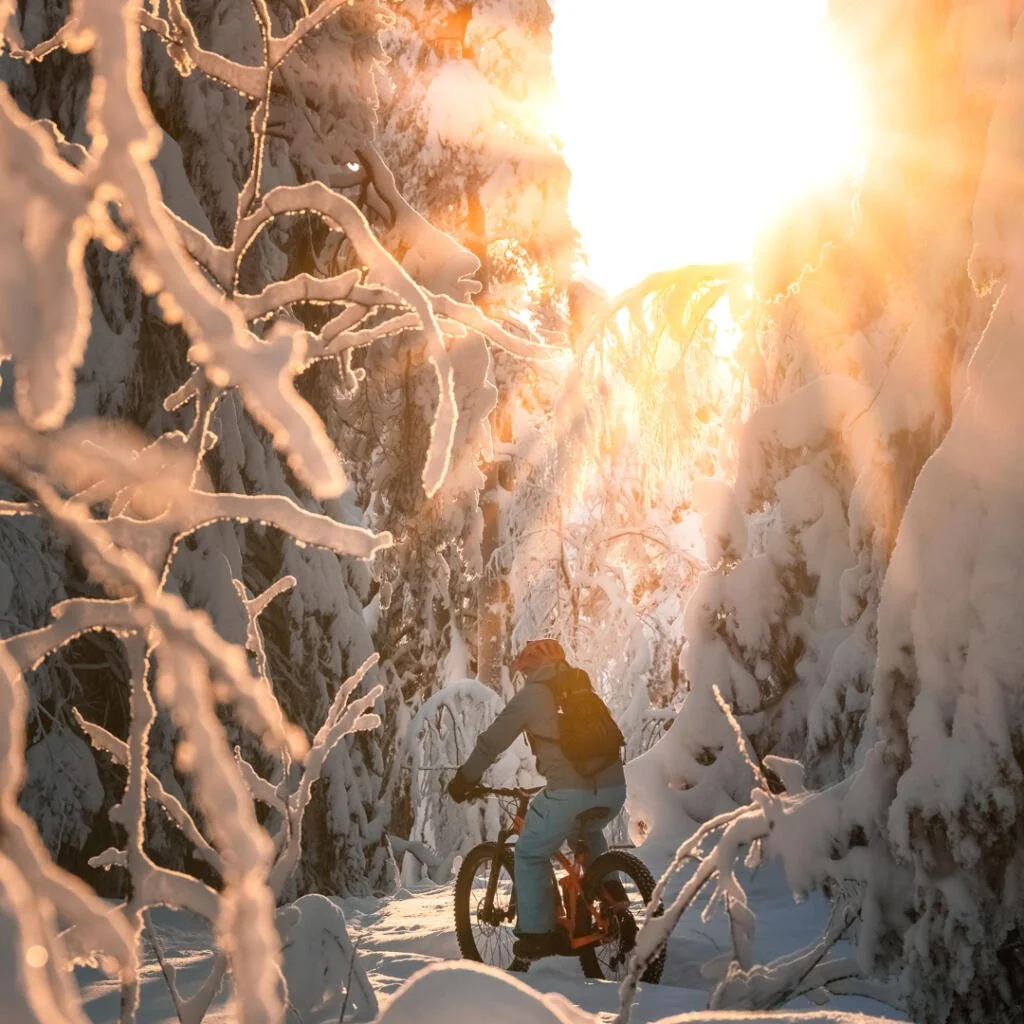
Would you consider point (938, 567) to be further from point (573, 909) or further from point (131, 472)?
point (573, 909)

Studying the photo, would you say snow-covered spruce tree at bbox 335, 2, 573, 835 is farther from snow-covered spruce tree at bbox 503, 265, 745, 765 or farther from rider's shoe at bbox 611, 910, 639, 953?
rider's shoe at bbox 611, 910, 639, 953

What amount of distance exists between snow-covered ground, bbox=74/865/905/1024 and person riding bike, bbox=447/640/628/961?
11.2 inches

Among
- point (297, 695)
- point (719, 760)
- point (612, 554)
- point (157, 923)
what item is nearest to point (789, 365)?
point (719, 760)

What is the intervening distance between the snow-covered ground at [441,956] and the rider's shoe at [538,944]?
0.34 feet

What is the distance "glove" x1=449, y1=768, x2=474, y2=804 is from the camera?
18.4 ft

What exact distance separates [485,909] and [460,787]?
947 mm

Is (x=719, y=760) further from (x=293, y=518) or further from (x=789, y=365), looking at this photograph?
(x=293, y=518)

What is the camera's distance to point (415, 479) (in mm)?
8648

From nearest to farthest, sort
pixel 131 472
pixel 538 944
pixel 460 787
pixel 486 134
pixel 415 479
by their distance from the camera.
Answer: pixel 131 472
pixel 538 944
pixel 460 787
pixel 415 479
pixel 486 134

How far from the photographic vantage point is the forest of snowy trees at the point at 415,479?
3.41 ft

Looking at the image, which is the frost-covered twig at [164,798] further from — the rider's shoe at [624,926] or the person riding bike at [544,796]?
the rider's shoe at [624,926]

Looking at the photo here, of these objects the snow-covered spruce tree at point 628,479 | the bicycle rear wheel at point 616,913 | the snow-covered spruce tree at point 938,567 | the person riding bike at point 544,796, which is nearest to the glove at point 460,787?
the person riding bike at point 544,796

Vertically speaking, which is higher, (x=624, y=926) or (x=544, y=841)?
(x=544, y=841)

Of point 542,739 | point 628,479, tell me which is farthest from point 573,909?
point 628,479
